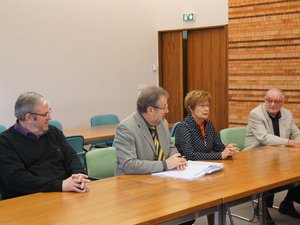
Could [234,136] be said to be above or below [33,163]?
below

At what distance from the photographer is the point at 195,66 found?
8.36m

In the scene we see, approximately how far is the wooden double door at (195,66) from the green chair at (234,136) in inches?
128

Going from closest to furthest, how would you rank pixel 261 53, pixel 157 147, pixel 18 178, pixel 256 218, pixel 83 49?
pixel 18 178 → pixel 157 147 → pixel 256 218 → pixel 261 53 → pixel 83 49

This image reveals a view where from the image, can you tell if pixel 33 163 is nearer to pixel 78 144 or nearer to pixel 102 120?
pixel 78 144

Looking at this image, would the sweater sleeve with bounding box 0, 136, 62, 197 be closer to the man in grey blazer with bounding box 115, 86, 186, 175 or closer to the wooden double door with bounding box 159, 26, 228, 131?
the man in grey blazer with bounding box 115, 86, 186, 175

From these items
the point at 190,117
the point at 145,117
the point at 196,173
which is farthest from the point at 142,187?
the point at 190,117

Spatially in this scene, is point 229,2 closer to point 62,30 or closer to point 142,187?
point 62,30

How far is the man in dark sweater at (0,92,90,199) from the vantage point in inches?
101

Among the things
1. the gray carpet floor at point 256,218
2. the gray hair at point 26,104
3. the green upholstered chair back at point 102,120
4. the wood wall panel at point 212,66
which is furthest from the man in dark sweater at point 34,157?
the wood wall panel at point 212,66

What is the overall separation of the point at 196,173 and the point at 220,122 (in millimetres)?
5316

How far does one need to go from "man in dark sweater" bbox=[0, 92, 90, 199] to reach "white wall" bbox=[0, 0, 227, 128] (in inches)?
161

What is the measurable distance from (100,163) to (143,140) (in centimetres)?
50

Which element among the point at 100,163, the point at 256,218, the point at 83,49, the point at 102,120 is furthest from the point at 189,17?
the point at 100,163

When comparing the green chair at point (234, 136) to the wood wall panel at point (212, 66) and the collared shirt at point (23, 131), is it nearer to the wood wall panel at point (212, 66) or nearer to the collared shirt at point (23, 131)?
the collared shirt at point (23, 131)
